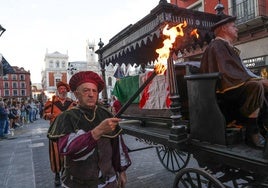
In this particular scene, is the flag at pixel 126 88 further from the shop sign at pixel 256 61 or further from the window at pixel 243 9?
the window at pixel 243 9

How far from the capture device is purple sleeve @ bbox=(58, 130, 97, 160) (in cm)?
211

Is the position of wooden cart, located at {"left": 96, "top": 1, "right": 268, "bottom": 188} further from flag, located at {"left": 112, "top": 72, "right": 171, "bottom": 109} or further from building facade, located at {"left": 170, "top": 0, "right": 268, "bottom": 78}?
building facade, located at {"left": 170, "top": 0, "right": 268, "bottom": 78}

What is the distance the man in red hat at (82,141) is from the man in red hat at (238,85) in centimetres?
136

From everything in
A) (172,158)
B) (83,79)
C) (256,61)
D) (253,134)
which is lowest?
(172,158)

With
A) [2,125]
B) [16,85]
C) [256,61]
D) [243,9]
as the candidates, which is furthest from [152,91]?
[16,85]

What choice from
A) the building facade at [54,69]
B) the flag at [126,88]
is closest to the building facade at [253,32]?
the flag at [126,88]

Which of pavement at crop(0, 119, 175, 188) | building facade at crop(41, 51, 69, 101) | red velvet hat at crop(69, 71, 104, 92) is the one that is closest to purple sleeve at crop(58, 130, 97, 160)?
red velvet hat at crop(69, 71, 104, 92)

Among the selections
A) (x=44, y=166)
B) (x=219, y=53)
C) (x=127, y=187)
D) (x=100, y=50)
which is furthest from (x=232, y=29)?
(x=44, y=166)

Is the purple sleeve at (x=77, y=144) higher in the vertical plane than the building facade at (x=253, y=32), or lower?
lower

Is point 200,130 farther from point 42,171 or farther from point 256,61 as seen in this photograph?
point 256,61

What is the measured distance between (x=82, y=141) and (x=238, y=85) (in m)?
1.78

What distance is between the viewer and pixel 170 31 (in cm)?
358

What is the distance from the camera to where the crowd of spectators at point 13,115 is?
42.3ft

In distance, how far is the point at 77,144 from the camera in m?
2.13
